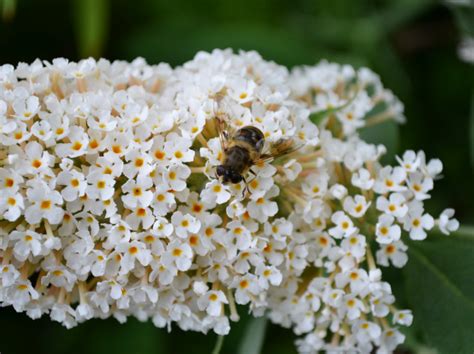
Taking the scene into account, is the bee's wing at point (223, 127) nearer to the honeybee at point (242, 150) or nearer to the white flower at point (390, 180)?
the honeybee at point (242, 150)

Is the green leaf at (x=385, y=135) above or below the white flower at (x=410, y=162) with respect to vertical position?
above

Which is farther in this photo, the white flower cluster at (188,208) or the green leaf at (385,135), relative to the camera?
the green leaf at (385,135)

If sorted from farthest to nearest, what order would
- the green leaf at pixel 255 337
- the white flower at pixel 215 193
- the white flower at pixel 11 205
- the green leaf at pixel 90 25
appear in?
the green leaf at pixel 90 25
the green leaf at pixel 255 337
the white flower at pixel 215 193
the white flower at pixel 11 205

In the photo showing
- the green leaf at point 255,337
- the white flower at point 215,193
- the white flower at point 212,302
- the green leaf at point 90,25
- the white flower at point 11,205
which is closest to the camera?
the white flower at point 11,205

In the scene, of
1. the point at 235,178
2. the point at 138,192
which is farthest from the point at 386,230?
the point at 138,192

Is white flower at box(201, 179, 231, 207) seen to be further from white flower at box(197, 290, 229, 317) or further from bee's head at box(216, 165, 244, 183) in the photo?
white flower at box(197, 290, 229, 317)

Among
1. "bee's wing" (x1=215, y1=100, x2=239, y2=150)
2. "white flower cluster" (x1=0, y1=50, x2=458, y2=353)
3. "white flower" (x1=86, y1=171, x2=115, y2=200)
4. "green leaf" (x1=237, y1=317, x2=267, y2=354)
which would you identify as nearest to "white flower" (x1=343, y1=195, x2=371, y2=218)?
"white flower cluster" (x1=0, y1=50, x2=458, y2=353)

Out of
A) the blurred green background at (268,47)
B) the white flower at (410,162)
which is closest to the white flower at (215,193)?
the white flower at (410,162)

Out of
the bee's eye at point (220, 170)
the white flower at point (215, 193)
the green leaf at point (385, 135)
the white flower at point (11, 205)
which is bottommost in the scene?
the white flower at point (11, 205)
